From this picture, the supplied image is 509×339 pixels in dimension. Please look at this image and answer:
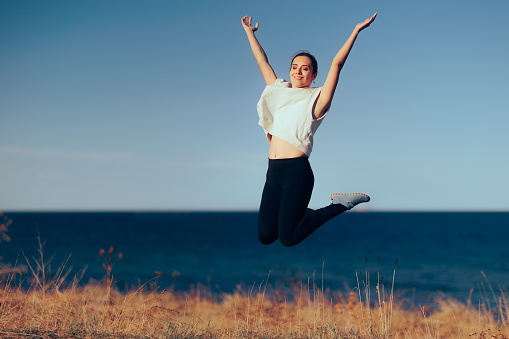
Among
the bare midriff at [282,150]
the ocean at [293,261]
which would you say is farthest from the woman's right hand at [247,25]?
the ocean at [293,261]

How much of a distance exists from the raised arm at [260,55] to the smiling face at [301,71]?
0.92 feet

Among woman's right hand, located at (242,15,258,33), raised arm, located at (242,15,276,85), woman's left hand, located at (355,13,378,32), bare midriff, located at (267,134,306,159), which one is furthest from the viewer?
woman's right hand, located at (242,15,258,33)

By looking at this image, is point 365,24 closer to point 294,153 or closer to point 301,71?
point 301,71

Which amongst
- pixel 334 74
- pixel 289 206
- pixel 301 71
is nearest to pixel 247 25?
pixel 301 71

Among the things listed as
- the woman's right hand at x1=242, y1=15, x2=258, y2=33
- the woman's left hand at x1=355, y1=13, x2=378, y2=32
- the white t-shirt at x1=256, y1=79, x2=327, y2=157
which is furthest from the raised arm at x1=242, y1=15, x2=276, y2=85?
the woman's left hand at x1=355, y1=13, x2=378, y2=32

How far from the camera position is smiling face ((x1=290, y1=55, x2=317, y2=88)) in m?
4.16

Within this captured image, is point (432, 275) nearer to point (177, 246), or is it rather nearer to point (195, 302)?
point (195, 302)

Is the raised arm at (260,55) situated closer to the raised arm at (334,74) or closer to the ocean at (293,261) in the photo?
the raised arm at (334,74)

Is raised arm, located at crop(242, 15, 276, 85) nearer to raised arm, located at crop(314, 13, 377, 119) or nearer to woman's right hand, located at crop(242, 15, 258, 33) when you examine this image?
woman's right hand, located at crop(242, 15, 258, 33)

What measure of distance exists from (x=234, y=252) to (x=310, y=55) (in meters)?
41.3

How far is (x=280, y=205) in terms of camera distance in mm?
4008

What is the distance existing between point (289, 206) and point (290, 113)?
82 centimetres

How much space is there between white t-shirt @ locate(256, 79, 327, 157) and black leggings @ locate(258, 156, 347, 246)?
194 millimetres

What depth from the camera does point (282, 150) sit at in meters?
4.11
